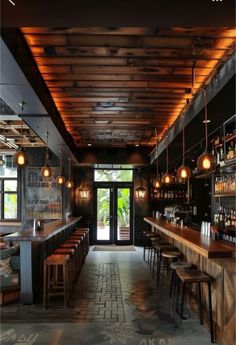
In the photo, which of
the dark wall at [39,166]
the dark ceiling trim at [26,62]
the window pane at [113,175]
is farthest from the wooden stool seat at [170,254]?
the window pane at [113,175]

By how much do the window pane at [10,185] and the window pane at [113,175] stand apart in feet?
9.38

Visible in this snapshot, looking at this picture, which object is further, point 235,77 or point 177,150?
point 177,150

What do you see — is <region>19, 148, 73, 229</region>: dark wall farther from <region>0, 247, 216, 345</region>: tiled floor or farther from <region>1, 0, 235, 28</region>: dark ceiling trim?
<region>1, 0, 235, 28</region>: dark ceiling trim

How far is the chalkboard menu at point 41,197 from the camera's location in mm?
11375

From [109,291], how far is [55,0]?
5.00 m

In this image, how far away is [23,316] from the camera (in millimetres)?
4723

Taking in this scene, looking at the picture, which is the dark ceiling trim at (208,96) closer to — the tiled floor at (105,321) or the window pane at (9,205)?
the tiled floor at (105,321)

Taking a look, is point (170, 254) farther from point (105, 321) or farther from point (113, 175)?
point (113, 175)

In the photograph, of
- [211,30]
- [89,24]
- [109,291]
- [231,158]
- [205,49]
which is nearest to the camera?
[89,24]

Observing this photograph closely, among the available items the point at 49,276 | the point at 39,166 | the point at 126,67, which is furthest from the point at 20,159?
the point at 39,166

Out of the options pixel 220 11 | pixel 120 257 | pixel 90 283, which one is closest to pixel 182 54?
pixel 220 11

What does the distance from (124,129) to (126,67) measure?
12.0ft

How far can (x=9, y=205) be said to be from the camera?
11.8 meters

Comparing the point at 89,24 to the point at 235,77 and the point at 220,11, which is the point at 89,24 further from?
the point at 235,77
